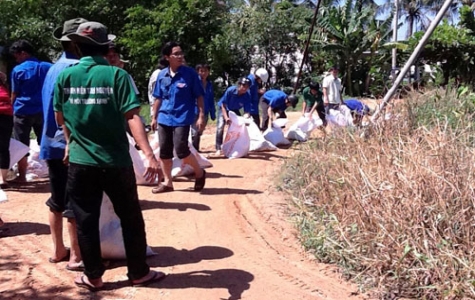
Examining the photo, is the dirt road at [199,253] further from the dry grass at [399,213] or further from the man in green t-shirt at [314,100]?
the man in green t-shirt at [314,100]

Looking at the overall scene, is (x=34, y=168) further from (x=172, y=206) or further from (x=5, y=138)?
(x=172, y=206)

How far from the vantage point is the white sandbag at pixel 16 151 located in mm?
6301

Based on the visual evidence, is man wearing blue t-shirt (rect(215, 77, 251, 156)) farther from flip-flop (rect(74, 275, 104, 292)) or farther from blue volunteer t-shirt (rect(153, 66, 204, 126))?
flip-flop (rect(74, 275, 104, 292))

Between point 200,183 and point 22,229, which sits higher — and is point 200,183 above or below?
above

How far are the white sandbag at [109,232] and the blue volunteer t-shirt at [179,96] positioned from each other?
187cm

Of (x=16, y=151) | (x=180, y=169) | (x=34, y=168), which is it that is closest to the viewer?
(x=16, y=151)

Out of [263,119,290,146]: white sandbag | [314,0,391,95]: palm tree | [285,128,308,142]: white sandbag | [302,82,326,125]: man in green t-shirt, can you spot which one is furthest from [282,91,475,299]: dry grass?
[314,0,391,95]: palm tree

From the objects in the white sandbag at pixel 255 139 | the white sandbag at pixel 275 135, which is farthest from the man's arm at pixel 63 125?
the white sandbag at pixel 275 135

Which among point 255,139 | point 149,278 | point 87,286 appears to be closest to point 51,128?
point 87,286

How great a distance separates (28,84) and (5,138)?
652mm

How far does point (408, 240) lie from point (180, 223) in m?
2.15

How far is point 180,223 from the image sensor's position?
5016 mm

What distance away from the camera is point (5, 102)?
606cm

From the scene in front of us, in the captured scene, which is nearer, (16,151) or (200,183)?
(200,183)
